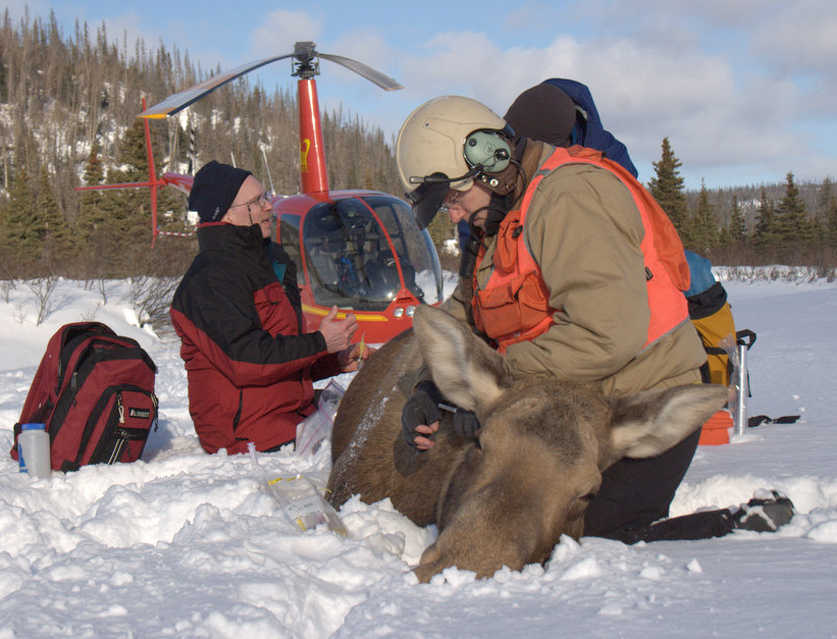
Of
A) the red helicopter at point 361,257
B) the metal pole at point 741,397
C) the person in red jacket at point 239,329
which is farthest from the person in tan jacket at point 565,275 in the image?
the red helicopter at point 361,257

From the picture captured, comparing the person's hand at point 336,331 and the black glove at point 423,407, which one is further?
the person's hand at point 336,331

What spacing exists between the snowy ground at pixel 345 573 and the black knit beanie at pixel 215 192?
1.81 meters

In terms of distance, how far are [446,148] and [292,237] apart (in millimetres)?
11544

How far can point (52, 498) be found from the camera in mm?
3668

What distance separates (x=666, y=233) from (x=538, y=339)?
819 mm

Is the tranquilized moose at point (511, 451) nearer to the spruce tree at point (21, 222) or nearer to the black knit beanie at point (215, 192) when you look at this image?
the black knit beanie at point (215, 192)

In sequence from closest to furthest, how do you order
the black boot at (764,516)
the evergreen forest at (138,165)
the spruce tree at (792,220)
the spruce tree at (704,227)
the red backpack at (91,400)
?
the black boot at (764,516), the red backpack at (91,400), the evergreen forest at (138,165), the spruce tree at (792,220), the spruce tree at (704,227)

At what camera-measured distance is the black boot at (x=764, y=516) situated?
2992mm

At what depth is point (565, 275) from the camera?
2961 mm

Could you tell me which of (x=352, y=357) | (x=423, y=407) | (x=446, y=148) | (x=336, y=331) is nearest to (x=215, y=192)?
(x=336, y=331)

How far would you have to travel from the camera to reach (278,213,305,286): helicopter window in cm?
1448

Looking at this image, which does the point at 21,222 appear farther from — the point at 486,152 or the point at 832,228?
the point at 832,228

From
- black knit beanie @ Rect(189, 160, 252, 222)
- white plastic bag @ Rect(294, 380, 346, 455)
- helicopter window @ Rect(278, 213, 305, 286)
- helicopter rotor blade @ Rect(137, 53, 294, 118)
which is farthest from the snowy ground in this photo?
helicopter rotor blade @ Rect(137, 53, 294, 118)

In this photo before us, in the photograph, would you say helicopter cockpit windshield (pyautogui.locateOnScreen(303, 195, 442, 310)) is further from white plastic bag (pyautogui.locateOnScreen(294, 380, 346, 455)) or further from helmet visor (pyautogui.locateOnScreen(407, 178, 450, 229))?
helmet visor (pyautogui.locateOnScreen(407, 178, 450, 229))
